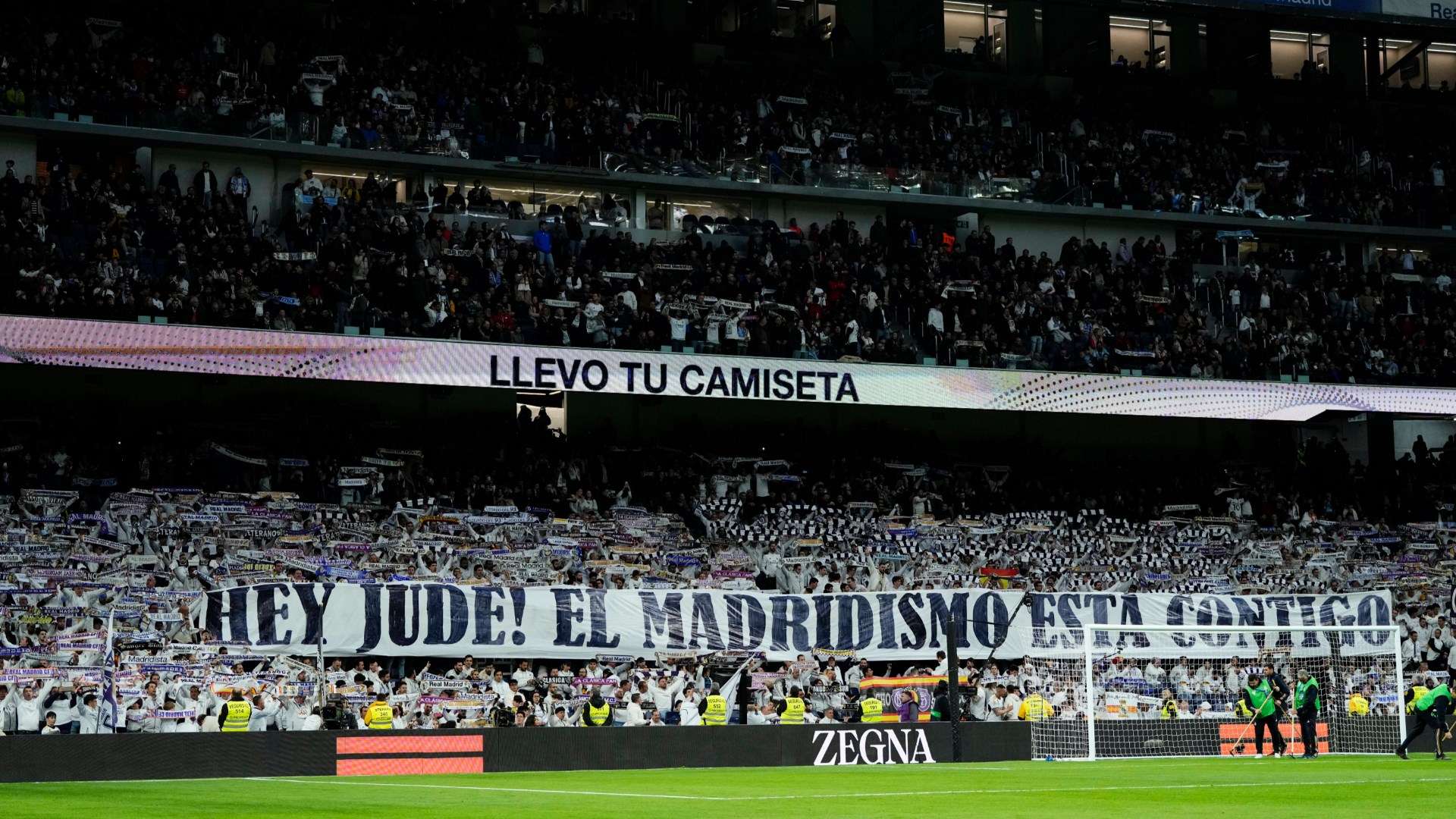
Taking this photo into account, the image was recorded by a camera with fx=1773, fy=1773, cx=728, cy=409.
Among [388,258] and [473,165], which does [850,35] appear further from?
[388,258]

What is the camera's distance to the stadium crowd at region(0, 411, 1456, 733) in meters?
27.6

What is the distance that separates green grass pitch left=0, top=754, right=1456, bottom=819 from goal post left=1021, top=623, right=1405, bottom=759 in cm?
434

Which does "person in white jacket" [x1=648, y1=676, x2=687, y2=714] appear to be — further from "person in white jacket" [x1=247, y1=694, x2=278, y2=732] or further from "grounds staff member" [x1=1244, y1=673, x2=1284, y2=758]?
"grounds staff member" [x1=1244, y1=673, x2=1284, y2=758]

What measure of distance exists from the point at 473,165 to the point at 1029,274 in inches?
549

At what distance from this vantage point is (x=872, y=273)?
4262 centimetres

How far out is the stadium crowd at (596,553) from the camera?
27.6m

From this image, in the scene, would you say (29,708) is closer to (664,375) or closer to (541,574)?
(541,574)

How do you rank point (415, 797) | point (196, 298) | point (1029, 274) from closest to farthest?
point (415, 797) < point (196, 298) < point (1029, 274)

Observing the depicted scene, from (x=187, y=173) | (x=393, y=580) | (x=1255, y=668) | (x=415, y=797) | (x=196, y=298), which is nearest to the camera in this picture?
Answer: (x=415, y=797)

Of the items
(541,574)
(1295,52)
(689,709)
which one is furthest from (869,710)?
(1295,52)

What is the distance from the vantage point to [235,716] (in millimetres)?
25859

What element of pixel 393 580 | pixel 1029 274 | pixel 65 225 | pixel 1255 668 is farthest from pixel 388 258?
pixel 1255 668

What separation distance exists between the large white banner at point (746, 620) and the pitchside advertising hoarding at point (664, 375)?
7768 mm

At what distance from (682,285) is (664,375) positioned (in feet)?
9.48
